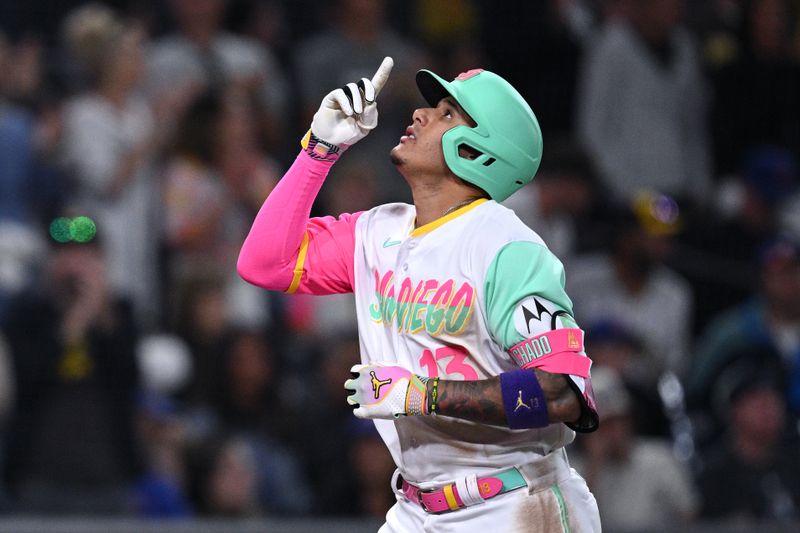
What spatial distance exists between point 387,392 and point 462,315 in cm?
26

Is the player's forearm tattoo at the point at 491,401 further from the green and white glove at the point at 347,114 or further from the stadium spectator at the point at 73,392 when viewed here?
the stadium spectator at the point at 73,392

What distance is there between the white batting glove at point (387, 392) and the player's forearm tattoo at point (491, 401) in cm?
5

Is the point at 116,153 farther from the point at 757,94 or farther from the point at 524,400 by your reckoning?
the point at 524,400

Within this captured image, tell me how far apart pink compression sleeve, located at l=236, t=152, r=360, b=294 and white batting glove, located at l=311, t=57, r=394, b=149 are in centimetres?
8

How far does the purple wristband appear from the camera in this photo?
2.92m

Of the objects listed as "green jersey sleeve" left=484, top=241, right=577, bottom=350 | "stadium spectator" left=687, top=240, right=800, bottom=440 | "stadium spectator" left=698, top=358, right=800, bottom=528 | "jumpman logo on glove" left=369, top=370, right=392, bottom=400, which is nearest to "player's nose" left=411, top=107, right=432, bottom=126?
"green jersey sleeve" left=484, top=241, right=577, bottom=350

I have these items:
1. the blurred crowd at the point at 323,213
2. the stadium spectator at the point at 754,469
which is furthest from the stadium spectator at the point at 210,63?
the stadium spectator at the point at 754,469

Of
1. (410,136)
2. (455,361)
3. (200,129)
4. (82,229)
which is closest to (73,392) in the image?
(82,229)

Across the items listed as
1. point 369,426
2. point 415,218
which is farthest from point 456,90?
point 369,426

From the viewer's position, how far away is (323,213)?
6.79 metres

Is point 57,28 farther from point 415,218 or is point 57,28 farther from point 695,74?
point 415,218

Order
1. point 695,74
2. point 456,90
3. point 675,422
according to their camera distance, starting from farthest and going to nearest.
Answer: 1. point 695,74
2. point 675,422
3. point 456,90

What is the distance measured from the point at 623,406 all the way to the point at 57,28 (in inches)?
135

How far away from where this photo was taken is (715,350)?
6.68 metres
